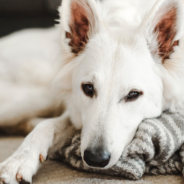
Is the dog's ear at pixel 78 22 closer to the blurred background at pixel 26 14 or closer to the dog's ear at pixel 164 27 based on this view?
the dog's ear at pixel 164 27

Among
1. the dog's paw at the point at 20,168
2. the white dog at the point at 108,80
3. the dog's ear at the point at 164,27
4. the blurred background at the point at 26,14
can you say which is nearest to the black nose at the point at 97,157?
the white dog at the point at 108,80

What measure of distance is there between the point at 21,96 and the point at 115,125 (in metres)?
1.22

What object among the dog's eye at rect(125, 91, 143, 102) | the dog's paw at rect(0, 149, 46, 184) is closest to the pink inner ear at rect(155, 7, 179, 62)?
the dog's eye at rect(125, 91, 143, 102)

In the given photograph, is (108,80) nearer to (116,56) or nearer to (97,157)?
(116,56)

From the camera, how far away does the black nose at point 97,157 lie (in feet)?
4.01

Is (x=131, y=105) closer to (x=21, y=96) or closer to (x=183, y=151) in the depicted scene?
(x=183, y=151)

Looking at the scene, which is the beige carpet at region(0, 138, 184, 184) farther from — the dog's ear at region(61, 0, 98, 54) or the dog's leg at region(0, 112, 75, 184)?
the dog's ear at region(61, 0, 98, 54)

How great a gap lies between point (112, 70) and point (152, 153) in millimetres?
468

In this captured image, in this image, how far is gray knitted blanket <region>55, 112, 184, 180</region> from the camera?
133 cm

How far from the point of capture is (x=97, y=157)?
1223 millimetres

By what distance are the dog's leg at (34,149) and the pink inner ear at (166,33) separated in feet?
2.57

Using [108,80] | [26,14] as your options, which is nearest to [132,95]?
[108,80]

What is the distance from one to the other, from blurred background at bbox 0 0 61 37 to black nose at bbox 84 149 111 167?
7.98 feet

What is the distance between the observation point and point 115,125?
136cm
